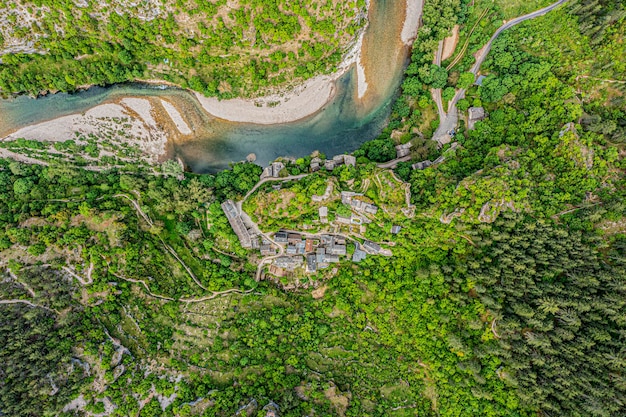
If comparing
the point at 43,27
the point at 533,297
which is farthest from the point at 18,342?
the point at 533,297

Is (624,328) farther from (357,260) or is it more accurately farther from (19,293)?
(19,293)

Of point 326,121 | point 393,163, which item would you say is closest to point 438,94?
point 393,163

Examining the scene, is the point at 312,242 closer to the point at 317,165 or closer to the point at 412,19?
the point at 317,165

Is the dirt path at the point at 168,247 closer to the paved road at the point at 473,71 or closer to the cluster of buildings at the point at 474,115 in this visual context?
the paved road at the point at 473,71

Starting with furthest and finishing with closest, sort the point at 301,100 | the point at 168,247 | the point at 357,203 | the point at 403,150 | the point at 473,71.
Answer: the point at 301,100
the point at 473,71
the point at 403,150
the point at 168,247
the point at 357,203

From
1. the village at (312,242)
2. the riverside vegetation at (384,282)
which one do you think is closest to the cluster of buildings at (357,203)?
the village at (312,242)

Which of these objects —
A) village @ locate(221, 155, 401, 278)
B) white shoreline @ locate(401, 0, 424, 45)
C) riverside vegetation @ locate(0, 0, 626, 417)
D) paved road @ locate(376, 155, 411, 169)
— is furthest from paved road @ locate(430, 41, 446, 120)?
village @ locate(221, 155, 401, 278)
